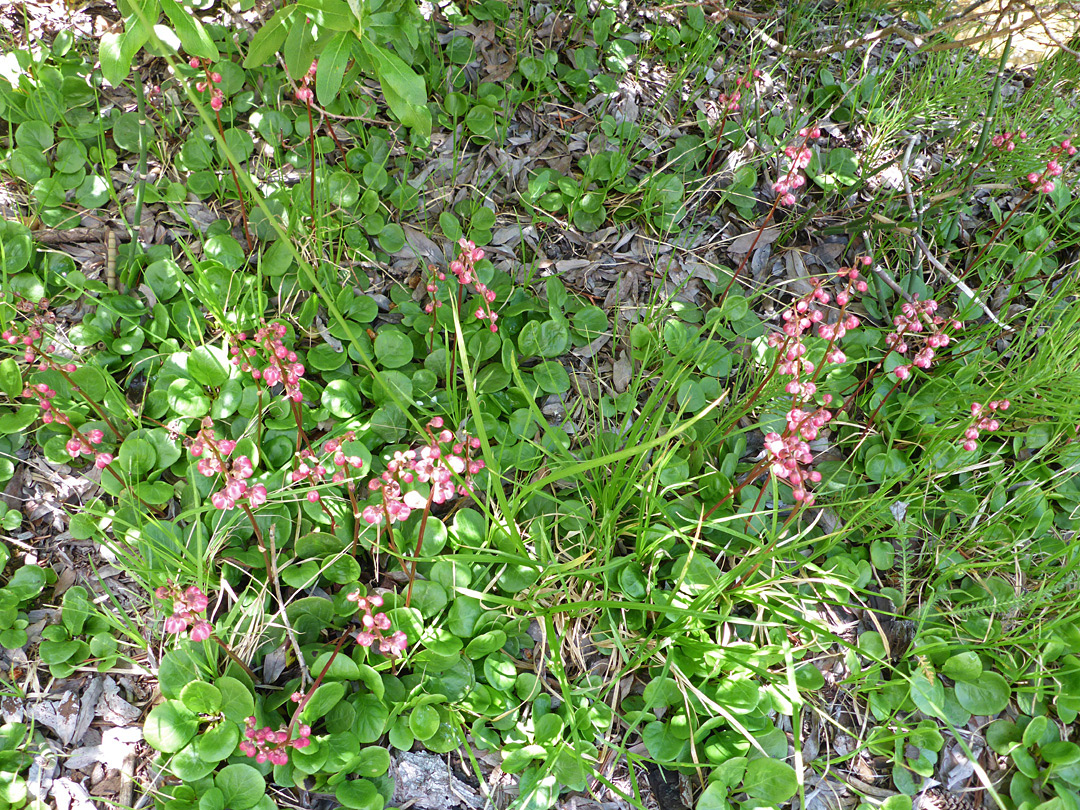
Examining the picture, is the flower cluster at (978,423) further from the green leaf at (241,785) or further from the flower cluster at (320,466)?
the green leaf at (241,785)

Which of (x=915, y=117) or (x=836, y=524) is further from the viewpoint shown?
(x=915, y=117)

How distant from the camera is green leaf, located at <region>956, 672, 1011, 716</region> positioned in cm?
180

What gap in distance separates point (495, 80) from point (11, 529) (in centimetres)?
223

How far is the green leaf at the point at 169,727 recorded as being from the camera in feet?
4.97

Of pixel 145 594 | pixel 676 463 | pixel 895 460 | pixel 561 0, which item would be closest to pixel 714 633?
pixel 676 463

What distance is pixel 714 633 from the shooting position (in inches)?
72.4

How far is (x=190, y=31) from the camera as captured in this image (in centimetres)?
156

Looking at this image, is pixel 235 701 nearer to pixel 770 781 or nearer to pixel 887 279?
pixel 770 781

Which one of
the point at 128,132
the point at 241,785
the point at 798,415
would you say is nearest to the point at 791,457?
the point at 798,415

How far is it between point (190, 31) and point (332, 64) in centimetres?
33

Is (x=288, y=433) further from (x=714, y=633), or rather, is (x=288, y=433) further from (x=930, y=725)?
(x=930, y=725)

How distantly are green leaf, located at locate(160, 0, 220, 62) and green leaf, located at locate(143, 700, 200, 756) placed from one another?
1.50m

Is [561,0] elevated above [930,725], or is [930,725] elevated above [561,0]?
[561,0]

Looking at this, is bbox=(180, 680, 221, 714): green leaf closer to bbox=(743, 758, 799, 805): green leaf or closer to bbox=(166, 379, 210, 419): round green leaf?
bbox=(166, 379, 210, 419): round green leaf
